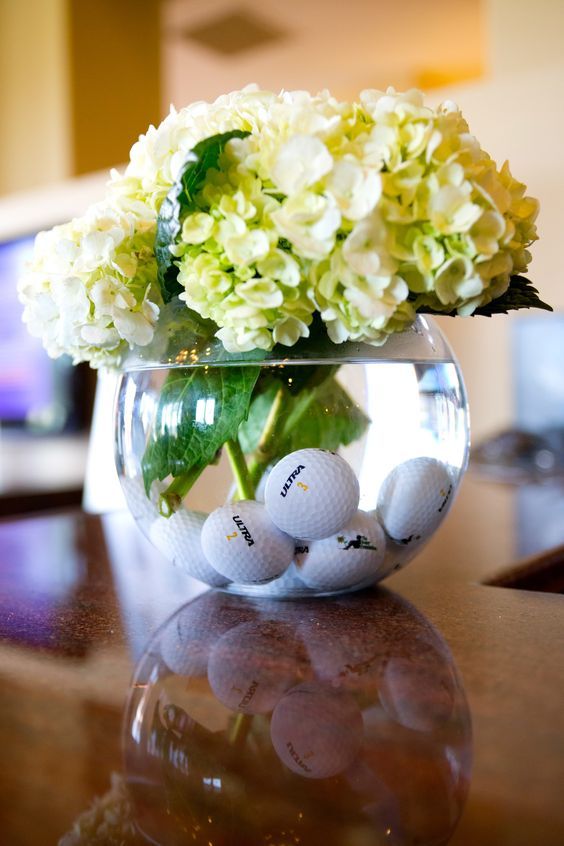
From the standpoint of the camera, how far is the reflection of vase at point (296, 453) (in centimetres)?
60

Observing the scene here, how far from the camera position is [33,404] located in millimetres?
3930

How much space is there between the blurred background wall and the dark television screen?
65mm

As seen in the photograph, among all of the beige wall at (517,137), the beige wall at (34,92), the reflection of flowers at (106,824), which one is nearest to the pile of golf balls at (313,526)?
the reflection of flowers at (106,824)

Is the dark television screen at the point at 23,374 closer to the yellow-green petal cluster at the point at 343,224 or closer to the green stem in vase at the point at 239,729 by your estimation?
the yellow-green petal cluster at the point at 343,224

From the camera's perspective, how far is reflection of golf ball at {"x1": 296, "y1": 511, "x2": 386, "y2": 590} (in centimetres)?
61

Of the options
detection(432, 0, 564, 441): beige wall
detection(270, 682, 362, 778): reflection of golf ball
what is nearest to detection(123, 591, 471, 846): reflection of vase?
detection(270, 682, 362, 778): reflection of golf ball

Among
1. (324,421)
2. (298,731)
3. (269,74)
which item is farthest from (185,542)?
(269,74)

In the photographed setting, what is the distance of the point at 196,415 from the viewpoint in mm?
609

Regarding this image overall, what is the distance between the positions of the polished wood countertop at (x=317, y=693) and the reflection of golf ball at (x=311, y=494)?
7cm

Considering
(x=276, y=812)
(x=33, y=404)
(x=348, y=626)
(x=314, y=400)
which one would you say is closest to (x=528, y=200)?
(x=314, y=400)

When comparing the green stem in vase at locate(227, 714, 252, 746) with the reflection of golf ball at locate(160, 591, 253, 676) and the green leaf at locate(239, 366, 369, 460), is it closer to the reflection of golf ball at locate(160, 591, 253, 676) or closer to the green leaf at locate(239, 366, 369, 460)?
the reflection of golf ball at locate(160, 591, 253, 676)

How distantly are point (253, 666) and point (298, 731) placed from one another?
0.10 m

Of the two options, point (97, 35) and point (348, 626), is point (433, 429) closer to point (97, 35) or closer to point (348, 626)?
point (348, 626)

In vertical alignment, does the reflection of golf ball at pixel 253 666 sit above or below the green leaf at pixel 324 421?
below
